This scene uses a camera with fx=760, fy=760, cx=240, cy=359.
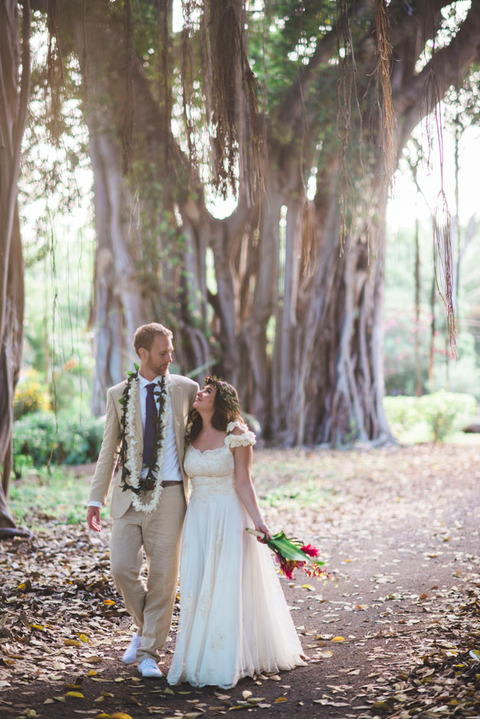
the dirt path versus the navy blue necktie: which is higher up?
the navy blue necktie

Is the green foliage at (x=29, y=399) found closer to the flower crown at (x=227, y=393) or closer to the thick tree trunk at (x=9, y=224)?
the thick tree trunk at (x=9, y=224)

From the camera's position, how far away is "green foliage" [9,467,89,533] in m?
7.75

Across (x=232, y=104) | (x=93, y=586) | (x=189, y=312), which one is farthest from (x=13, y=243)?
(x=189, y=312)

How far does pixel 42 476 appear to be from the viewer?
1103 cm

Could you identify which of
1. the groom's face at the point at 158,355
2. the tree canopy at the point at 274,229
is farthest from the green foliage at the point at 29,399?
the groom's face at the point at 158,355

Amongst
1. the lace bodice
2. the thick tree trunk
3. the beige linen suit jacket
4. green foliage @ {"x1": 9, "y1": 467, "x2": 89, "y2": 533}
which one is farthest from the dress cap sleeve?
green foliage @ {"x1": 9, "y1": 467, "x2": 89, "y2": 533}

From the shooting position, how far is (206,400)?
155 inches

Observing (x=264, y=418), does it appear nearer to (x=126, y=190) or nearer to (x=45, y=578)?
(x=126, y=190)

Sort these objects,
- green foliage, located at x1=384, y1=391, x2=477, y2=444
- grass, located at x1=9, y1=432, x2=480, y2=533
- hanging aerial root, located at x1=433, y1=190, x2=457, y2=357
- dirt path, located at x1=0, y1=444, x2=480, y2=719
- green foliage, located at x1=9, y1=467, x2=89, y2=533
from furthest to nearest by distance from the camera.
A: green foliage, located at x1=384, y1=391, x2=477, y2=444, grass, located at x1=9, y1=432, x2=480, y2=533, green foliage, located at x1=9, y1=467, x2=89, y2=533, hanging aerial root, located at x1=433, y1=190, x2=457, y2=357, dirt path, located at x1=0, y1=444, x2=480, y2=719

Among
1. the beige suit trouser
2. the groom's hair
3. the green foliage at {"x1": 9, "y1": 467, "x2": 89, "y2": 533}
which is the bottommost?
the green foliage at {"x1": 9, "y1": 467, "x2": 89, "y2": 533}

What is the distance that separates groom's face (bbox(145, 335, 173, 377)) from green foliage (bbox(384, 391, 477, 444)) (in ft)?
35.1

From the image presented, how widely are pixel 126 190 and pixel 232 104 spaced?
7234 millimetres

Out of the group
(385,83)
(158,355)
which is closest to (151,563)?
(158,355)

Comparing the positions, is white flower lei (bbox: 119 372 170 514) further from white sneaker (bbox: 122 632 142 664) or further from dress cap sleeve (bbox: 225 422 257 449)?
white sneaker (bbox: 122 632 142 664)
